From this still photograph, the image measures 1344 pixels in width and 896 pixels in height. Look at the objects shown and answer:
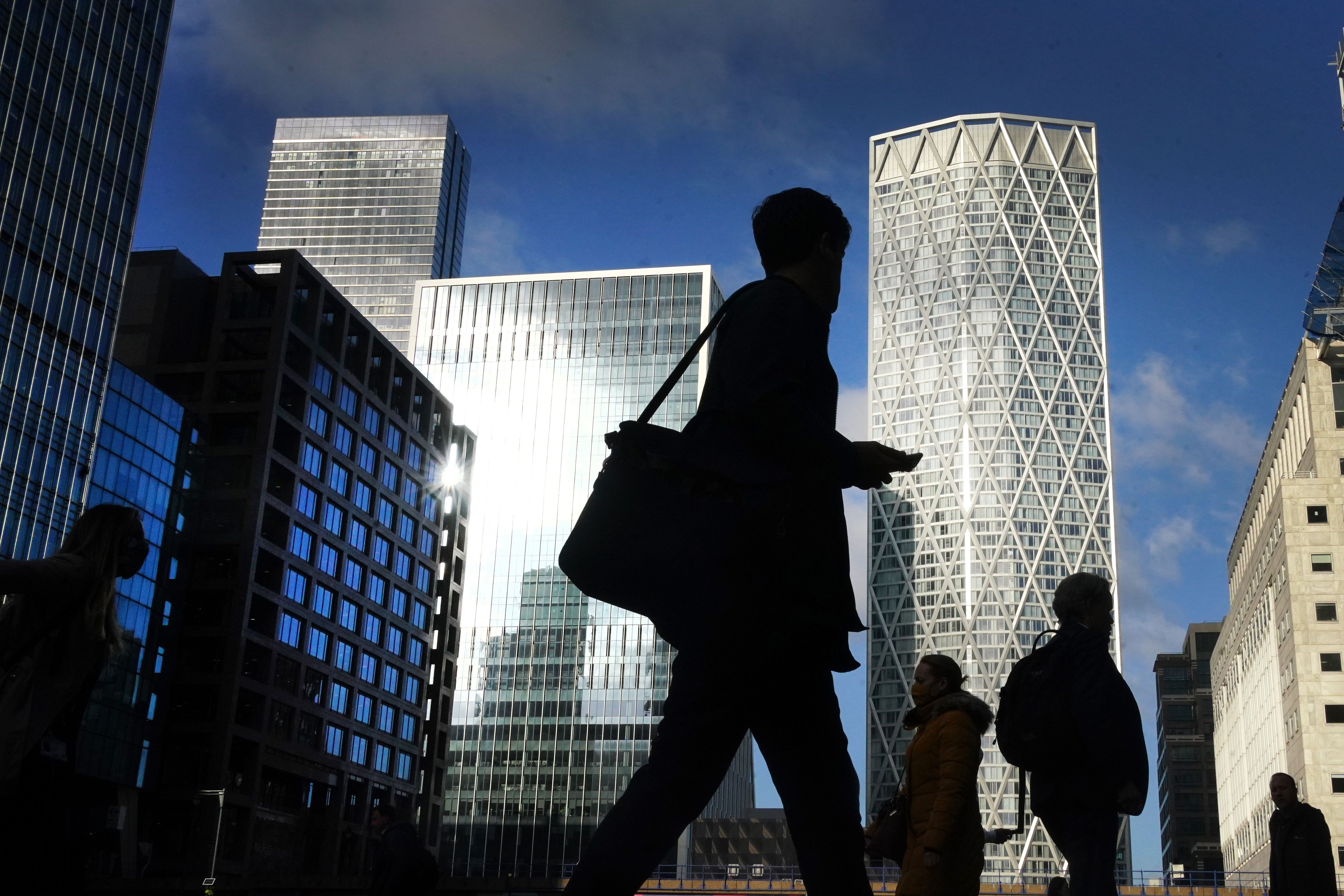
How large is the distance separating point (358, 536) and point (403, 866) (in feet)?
249

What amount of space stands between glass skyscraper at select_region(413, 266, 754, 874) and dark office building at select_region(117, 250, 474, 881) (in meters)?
21.5

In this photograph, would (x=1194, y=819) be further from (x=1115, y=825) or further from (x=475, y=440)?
(x=1115, y=825)

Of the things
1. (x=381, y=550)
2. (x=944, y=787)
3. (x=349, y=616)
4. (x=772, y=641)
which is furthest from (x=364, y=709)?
(x=772, y=641)

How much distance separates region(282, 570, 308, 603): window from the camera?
7431 cm

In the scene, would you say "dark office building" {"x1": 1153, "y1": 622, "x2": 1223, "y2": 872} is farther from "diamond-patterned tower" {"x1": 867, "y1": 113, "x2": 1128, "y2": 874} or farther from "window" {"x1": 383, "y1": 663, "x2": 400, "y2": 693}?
"window" {"x1": 383, "y1": 663, "x2": 400, "y2": 693}

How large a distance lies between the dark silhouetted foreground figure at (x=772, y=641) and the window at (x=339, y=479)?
262ft

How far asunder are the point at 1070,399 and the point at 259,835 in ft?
354

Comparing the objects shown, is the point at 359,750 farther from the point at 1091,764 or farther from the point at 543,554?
the point at 1091,764

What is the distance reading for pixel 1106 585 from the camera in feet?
20.7

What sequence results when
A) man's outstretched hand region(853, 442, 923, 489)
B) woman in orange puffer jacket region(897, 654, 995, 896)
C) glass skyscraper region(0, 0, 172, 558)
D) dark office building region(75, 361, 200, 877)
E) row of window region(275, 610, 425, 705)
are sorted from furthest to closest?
row of window region(275, 610, 425, 705), dark office building region(75, 361, 200, 877), glass skyscraper region(0, 0, 172, 558), woman in orange puffer jacket region(897, 654, 995, 896), man's outstretched hand region(853, 442, 923, 489)

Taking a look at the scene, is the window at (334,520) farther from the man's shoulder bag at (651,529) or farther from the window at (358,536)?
the man's shoulder bag at (651,529)

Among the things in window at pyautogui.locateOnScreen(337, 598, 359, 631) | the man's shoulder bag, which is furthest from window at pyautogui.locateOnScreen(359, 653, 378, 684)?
the man's shoulder bag

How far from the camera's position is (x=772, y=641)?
319 cm

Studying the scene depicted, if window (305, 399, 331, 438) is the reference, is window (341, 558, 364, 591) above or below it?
below
